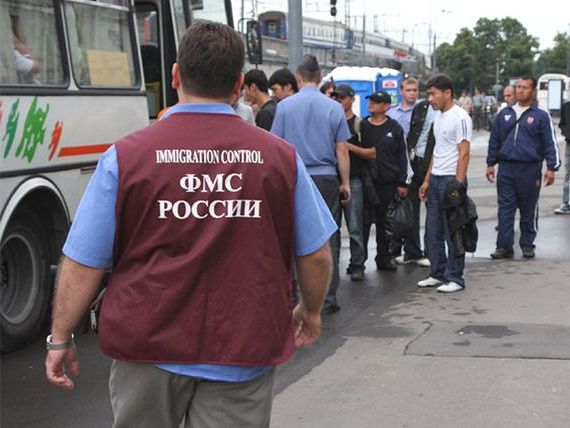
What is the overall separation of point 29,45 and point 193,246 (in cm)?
458

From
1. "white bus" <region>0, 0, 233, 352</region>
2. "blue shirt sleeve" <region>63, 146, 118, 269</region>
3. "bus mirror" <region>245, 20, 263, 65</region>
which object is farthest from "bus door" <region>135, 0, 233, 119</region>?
"blue shirt sleeve" <region>63, 146, 118, 269</region>

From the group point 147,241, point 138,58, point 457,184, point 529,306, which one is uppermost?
point 138,58

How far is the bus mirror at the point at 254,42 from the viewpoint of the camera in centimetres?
1130

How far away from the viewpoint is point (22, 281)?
6840mm

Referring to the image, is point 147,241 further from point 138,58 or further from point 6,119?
point 138,58

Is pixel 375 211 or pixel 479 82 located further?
pixel 479 82

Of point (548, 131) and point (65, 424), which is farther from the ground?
point (548, 131)

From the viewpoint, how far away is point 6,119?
621cm

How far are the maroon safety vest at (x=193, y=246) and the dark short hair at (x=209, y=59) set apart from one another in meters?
0.09

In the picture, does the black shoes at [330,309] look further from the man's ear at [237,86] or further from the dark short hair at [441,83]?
the man's ear at [237,86]

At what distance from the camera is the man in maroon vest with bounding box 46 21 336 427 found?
107 inches

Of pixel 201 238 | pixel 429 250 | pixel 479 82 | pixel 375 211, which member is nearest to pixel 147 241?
pixel 201 238

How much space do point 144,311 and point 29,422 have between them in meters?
2.70

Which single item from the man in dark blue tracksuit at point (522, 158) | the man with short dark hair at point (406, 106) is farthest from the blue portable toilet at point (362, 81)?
the man in dark blue tracksuit at point (522, 158)
